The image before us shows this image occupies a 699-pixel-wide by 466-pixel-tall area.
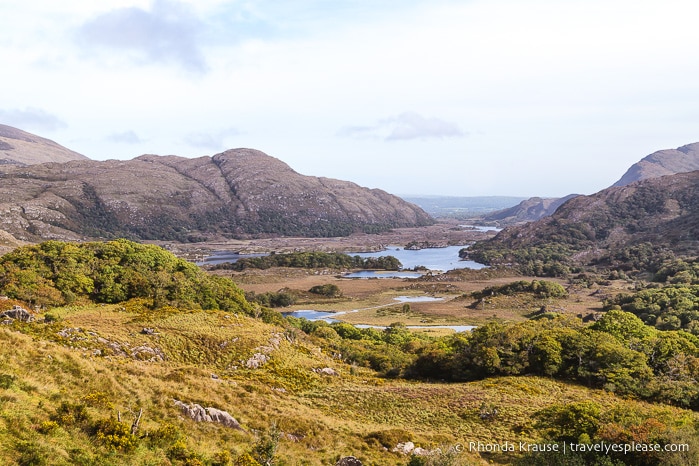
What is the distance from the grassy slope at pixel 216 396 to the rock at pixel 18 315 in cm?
159

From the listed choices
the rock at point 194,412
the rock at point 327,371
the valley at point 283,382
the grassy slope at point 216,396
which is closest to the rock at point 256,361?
the valley at point 283,382

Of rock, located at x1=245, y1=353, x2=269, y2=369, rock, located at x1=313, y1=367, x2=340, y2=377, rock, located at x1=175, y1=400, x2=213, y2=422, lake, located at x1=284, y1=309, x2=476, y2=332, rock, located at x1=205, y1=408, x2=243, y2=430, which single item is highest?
rock, located at x1=175, y1=400, x2=213, y2=422

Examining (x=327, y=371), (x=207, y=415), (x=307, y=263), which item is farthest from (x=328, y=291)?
(x=207, y=415)

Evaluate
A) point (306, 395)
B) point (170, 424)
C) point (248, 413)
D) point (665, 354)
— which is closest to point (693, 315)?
point (665, 354)

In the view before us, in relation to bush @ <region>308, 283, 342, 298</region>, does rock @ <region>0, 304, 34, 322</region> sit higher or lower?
higher

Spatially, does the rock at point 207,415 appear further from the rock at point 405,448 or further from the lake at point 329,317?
the lake at point 329,317

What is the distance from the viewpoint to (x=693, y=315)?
77.7 metres

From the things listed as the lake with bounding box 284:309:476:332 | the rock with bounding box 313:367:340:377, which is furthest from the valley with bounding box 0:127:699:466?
the lake with bounding box 284:309:476:332

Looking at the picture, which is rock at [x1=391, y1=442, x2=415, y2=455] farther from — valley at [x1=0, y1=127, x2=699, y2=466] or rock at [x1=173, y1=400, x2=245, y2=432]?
rock at [x1=173, y1=400, x2=245, y2=432]

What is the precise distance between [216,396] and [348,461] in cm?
870

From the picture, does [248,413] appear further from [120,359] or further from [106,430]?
[120,359]

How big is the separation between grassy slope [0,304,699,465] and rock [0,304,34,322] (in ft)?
5.22

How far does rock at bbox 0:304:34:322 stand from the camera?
35156mm

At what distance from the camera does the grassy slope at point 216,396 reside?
722 inches
